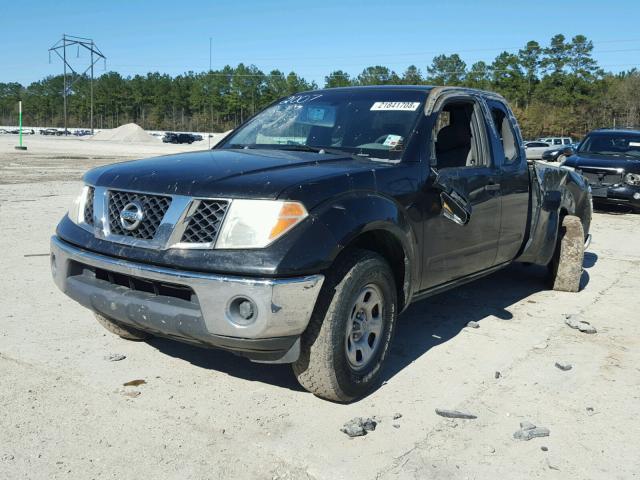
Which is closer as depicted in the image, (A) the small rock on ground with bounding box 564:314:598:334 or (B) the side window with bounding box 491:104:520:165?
(A) the small rock on ground with bounding box 564:314:598:334

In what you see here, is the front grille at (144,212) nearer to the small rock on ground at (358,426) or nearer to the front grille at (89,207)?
the front grille at (89,207)

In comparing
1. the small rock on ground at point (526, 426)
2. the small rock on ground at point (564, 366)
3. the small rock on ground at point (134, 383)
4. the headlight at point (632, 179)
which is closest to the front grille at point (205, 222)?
the small rock on ground at point (134, 383)

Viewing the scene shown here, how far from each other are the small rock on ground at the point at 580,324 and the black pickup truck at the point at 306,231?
0.97 meters

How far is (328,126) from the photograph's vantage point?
4730mm

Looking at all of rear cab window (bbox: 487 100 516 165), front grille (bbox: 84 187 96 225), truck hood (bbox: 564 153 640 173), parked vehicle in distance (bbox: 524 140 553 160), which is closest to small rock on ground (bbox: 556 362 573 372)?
rear cab window (bbox: 487 100 516 165)

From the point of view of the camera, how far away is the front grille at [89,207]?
12.7 ft

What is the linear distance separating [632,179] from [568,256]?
819 cm

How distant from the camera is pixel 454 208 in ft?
14.5

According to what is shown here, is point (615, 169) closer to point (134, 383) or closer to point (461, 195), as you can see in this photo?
point (461, 195)

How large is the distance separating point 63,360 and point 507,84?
104633 millimetres

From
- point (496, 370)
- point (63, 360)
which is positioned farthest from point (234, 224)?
point (496, 370)

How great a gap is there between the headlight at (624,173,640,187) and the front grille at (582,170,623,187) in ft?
0.38

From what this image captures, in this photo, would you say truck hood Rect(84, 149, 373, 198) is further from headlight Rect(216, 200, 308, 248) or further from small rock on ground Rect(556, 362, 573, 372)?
small rock on ground Rect(556, 362, 573, 372)

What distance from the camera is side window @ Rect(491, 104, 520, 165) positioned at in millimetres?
5480
